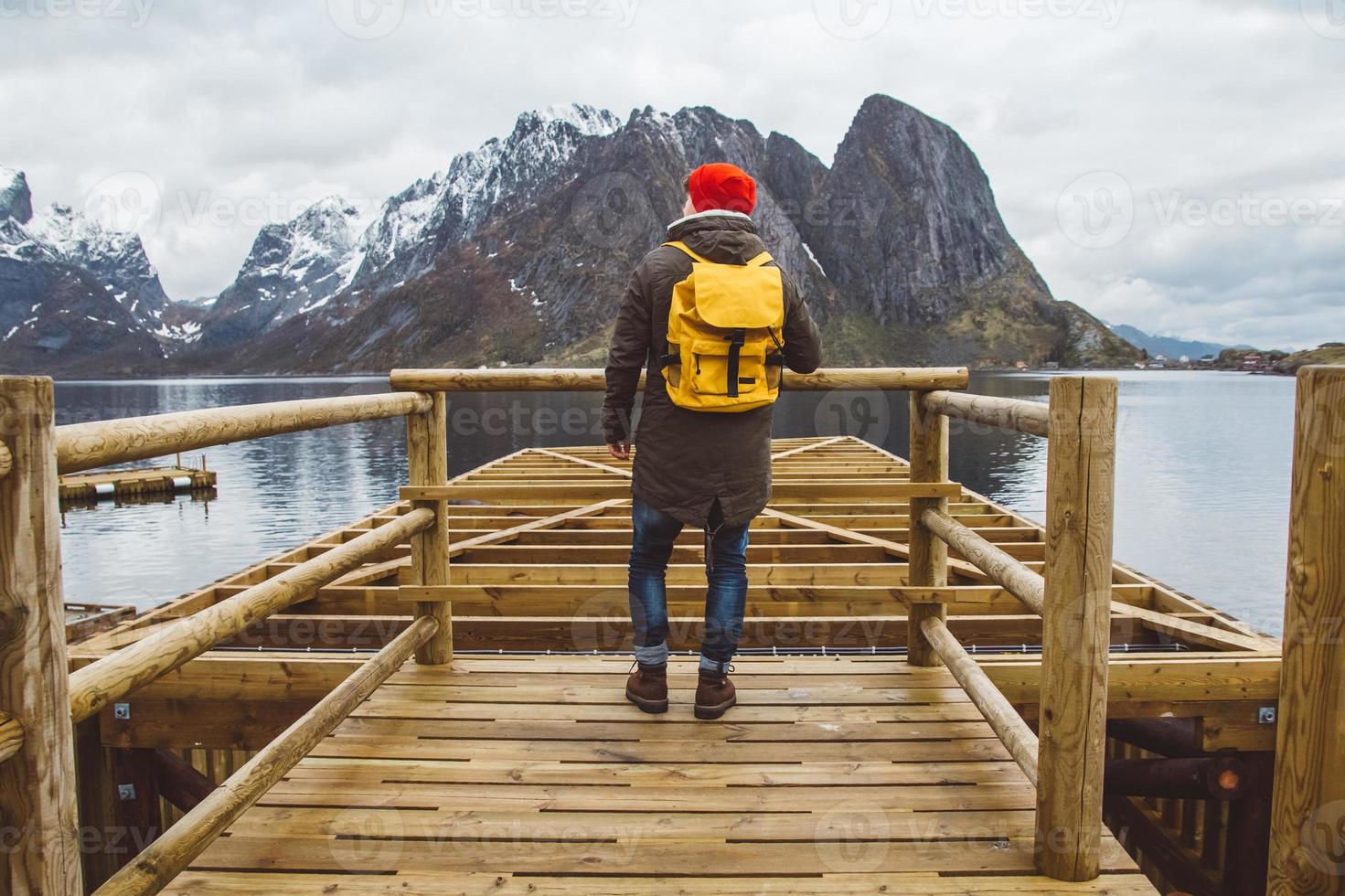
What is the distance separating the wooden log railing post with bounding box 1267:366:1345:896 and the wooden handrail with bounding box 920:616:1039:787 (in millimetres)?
686

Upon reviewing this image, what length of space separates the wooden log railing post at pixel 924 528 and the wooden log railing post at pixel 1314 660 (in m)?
1.83

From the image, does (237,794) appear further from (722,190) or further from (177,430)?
(722,190)

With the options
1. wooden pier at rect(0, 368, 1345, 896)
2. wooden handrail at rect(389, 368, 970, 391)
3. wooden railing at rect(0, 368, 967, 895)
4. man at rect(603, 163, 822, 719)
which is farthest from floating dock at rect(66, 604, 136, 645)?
man at rect(603, 163, 822, 719)

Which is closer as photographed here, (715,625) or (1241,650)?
(715,625)

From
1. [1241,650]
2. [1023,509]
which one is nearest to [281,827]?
[1241,650]

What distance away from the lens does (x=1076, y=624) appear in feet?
8.28

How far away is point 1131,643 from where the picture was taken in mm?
6090

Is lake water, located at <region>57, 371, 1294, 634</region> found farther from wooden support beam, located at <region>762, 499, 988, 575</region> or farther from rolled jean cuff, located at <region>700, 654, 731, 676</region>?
rolled jean cuff, located at <region>700, 654, 731, 676</region>

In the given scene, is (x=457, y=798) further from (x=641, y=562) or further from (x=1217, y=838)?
(x=1217, y=838)

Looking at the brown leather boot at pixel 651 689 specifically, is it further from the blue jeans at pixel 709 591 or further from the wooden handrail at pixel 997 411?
the wooden handrail at pixel 997 411

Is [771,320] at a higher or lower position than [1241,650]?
higher

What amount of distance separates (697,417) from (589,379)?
82 centimetres

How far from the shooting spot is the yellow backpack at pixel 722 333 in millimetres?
3162

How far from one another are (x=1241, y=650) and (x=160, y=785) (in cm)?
679
